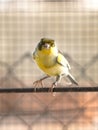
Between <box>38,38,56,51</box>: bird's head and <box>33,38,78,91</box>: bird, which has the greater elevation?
<box>38,38,56,51</box>: bird's head

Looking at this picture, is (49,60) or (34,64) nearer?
(49,60)

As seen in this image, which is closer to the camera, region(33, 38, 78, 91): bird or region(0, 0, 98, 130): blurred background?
region(33, 38, 78, 91): bird

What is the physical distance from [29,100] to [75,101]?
0.42 meters

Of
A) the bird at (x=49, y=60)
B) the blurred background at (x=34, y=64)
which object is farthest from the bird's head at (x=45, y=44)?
the blurred background at (x=34, y=64)

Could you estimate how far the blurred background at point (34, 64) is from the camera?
2795 mm

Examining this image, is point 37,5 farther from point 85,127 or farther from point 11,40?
point 85,127

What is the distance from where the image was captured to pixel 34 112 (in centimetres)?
287

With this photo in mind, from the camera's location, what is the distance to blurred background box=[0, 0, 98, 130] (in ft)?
9.17

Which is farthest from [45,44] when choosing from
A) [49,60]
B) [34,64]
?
[34,64]

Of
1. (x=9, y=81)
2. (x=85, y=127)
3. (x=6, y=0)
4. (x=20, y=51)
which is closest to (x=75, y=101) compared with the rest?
(x=85, y=127)

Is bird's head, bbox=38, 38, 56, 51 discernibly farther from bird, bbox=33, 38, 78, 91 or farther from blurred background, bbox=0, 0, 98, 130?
blurred background, bbox=0, 0, 98, 130

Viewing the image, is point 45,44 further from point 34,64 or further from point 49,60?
point 34,64

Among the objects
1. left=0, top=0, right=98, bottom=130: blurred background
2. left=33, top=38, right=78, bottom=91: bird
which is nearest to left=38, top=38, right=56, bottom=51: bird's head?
left=33, top=38, right=78, bottom=91: bird

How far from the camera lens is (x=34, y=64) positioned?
11.1ft
